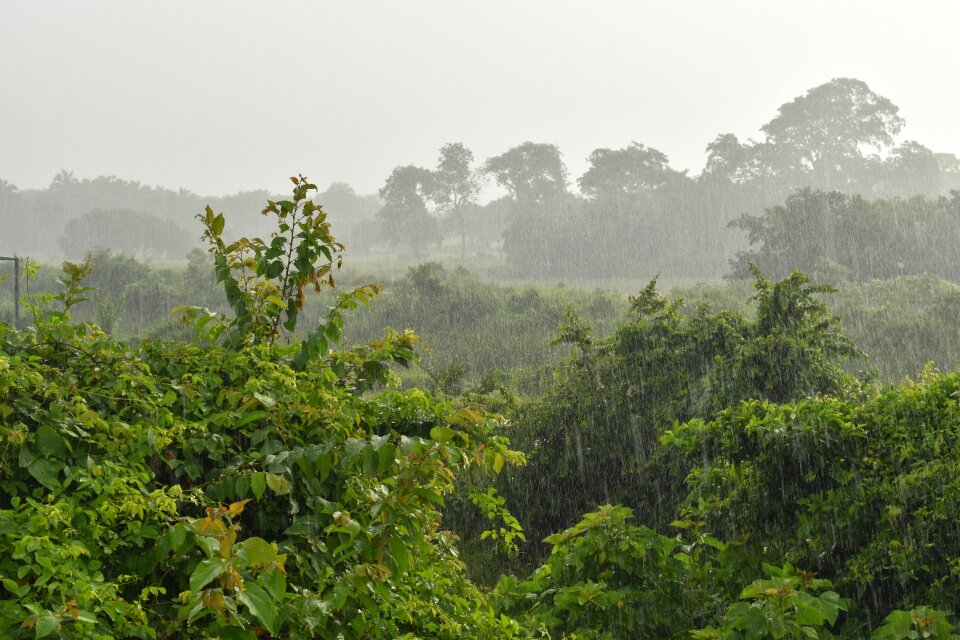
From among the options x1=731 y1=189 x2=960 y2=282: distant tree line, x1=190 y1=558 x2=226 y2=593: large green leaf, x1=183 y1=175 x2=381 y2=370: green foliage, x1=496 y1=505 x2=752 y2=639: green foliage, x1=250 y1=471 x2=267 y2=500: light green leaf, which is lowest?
x1=496 y1=505 x2=752 y2=639: green foliage

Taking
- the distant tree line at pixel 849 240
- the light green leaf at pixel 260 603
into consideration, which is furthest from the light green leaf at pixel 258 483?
the distant tree line at pixel 849 240

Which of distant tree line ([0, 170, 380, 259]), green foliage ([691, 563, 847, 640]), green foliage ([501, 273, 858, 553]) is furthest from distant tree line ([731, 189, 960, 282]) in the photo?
distant tree line ([0, 170, 380, 259])

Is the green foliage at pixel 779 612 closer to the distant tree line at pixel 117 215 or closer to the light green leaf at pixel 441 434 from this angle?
the light green leaf at pixel 441 434

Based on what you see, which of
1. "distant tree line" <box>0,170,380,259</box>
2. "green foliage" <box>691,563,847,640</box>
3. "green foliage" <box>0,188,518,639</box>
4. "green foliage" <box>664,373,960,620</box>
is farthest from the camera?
"distant tree line" <box>0,170,380,259</box>

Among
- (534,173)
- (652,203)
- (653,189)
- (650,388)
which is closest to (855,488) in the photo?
(650,388)

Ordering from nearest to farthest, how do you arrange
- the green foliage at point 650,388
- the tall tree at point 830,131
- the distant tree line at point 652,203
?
the green foliage at point 650,388 < the distant tree line at point 652,203 < the tall tree at point 830,131

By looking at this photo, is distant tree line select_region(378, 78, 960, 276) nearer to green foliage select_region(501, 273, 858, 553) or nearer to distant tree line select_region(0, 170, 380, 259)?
distant tree line select_region(0, 170, 380, 259)

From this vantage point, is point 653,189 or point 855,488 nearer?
point 855,488

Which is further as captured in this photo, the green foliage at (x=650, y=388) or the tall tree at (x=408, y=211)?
the tall tree at (x=408, y=211)

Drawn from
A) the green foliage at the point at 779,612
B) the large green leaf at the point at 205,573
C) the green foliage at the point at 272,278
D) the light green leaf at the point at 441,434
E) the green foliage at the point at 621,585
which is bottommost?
the green foliage at the point at 621,585

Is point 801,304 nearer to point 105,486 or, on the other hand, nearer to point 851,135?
point 105,486

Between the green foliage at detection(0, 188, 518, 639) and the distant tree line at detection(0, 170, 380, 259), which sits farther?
the distant tree line at detection(0, 170, 380, 259)

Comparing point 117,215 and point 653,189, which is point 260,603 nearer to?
point 653,189

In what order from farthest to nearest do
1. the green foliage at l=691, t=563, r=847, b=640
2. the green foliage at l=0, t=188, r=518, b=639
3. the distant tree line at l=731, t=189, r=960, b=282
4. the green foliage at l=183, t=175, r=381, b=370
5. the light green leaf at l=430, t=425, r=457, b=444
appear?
the distant tree line at l=731, t=189, r=960, b=282 → the green foliage at l=183, t=175, r=381, b=370 → the green foliage at l=691, t=563, r=847, b=640 → the light green leaf at l=430, t=425, r=457, b=444 → the green foliage at l=0, t=188, r=518, b=639
